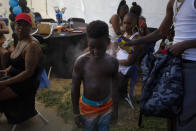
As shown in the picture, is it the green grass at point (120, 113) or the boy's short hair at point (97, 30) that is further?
the green grass at point (120, 113)

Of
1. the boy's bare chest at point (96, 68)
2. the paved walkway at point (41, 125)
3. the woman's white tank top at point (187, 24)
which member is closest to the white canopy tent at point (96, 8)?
the paved walkway at point (41, 125)

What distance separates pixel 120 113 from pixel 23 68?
1.78 meters

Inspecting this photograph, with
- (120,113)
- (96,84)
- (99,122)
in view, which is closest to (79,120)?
(99,122)

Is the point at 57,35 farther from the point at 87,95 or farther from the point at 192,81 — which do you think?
the point at 192,81

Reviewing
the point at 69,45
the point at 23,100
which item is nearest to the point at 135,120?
the point at 23,100

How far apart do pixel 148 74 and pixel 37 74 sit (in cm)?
155

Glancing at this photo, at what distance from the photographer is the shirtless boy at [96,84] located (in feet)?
5.09

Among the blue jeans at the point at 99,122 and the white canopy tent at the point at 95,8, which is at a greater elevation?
the white canopy tent at the point at 95,8

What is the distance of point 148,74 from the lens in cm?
156

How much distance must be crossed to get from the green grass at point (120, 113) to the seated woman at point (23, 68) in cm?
92

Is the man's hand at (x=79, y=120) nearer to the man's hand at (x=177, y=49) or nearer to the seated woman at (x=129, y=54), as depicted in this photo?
the man's hand at (x=177, y=49)

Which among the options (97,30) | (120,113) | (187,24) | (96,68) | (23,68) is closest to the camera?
(187,24)

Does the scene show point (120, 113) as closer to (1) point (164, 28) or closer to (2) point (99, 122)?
(2) point (99, 122)

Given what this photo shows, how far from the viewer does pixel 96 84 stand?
1.65 m
